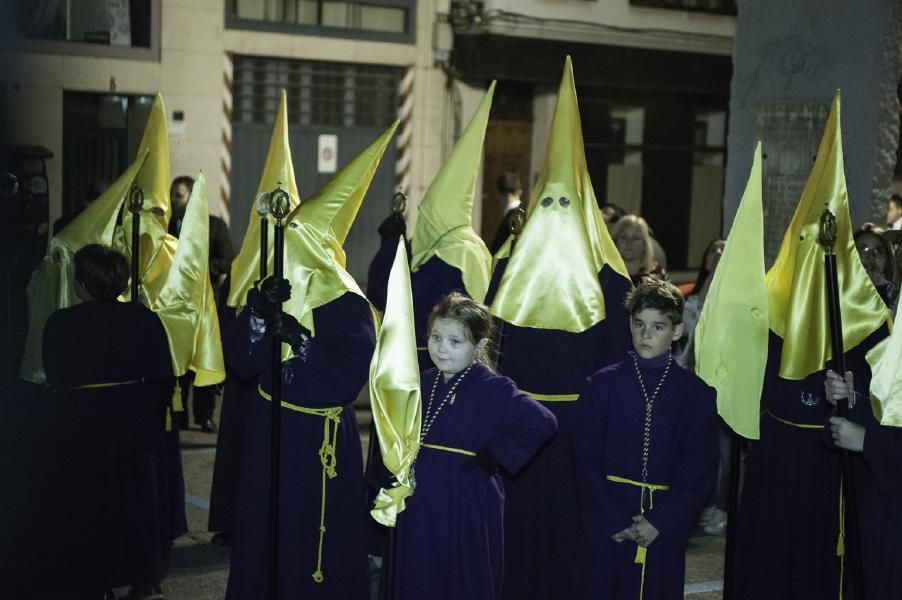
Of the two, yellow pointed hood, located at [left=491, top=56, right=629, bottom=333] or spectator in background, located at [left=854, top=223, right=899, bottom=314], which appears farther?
spectator in background, located at [left=854, top=223, right=899, bottom=314]

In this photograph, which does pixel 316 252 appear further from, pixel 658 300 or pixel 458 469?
pixel 658 300

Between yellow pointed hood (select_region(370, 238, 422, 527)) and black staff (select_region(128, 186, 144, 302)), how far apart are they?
91.4 inches

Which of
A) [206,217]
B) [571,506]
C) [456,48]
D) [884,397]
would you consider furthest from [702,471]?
[456,48]

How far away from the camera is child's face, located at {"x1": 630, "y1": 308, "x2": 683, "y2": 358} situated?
462cm

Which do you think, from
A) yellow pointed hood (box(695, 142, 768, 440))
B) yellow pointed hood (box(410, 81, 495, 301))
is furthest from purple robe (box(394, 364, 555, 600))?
yellow pointed hood (box(410, 81, 495, 301))

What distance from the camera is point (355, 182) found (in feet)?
17.0

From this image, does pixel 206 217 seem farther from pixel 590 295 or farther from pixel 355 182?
pixel 590 295

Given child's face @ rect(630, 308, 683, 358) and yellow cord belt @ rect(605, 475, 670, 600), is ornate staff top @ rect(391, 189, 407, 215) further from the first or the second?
yellow cord belt @ rect(605, 475, 670, 600)

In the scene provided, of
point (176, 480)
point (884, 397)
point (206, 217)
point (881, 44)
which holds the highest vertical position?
point (881, 44)

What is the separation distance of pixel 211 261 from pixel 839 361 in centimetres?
596

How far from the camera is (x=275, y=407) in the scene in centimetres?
467

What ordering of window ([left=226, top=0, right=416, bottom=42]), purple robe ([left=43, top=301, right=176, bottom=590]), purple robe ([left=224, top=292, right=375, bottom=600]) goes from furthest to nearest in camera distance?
window ([left=226, top=0, right=416, bottom=42]), purple robe ([left=43, top=301, right=176, bottom=590]), purple robe ([left=224, top=292, right=375, bottom=600])

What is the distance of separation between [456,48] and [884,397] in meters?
13.2

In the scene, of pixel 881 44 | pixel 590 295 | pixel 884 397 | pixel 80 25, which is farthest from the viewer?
pixel 80 25
